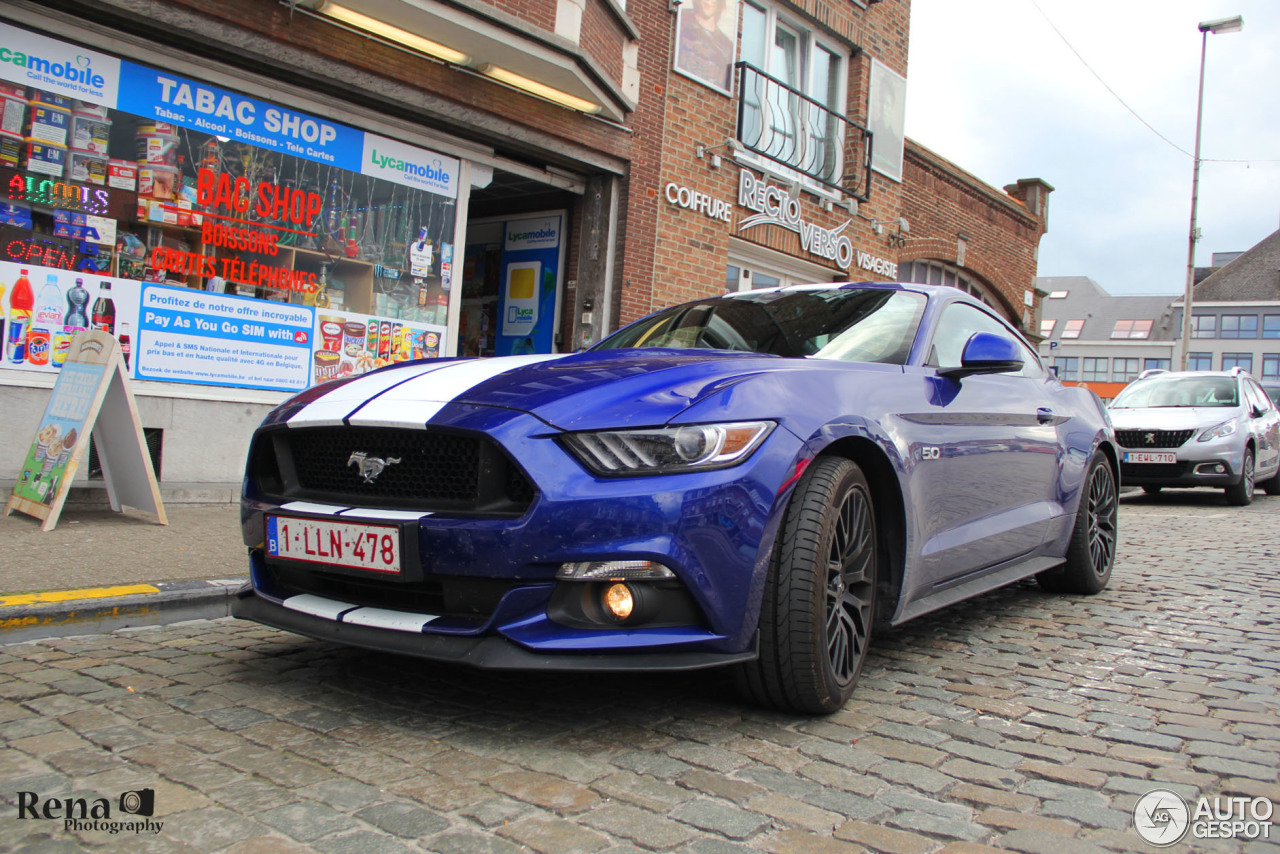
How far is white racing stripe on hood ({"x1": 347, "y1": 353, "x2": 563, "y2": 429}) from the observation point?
262cm

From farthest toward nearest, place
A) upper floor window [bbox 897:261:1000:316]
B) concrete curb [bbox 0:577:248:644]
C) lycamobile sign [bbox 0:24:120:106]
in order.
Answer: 1. upper floor window [bbox 897:261:1000:316]
2. lycamobile sign [bbox 0:24:120:106]
3. concrete curb [bbox 0:577:248:644]

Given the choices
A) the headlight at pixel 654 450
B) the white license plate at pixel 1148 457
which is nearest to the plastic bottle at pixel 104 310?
the headlight at pixel 654 450

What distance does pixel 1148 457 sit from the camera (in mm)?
11016

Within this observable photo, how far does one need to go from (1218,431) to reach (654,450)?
1082 cm

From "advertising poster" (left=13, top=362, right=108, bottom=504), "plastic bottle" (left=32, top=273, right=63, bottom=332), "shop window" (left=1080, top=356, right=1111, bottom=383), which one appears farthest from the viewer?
"shop window" (left=1080, top=356, right=1111, bottom=383)

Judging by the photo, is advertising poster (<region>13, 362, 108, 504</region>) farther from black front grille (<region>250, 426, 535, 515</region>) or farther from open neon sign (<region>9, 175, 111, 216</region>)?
black front grille (<region>250, 426, 535, 515</region>)

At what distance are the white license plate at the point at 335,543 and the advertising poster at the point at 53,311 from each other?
3926 mm

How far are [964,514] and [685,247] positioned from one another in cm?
716

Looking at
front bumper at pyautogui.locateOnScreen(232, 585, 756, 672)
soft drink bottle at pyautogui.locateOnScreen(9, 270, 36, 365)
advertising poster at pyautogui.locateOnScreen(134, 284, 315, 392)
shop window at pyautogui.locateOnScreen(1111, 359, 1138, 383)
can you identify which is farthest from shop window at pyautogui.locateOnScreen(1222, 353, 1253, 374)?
front bumper at pyautogui.locateOnScreen(232, 585, 756, 672)

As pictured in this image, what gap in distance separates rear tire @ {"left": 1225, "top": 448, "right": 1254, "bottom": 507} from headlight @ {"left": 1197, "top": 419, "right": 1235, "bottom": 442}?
1.11 feet

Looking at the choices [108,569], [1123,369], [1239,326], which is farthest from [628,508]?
[1239,326]

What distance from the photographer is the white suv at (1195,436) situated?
10859mm

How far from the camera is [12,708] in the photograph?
8.57 ft

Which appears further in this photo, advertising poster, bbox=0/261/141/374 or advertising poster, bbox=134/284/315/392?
advertising poster, bbox=134/284/315/392
